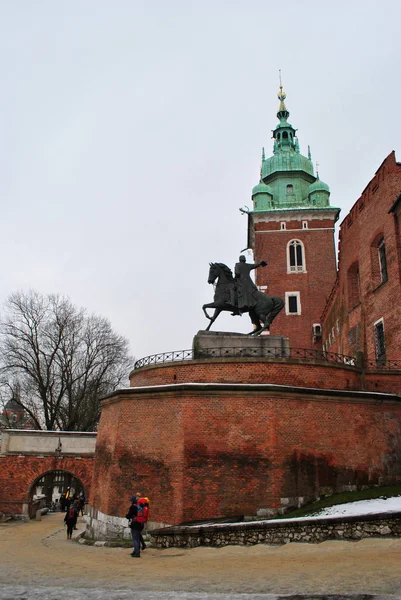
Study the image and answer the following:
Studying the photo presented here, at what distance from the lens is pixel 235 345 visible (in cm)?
1894

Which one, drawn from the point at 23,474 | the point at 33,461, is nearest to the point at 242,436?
the point at 33,461

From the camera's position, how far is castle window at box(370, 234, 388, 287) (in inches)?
1054

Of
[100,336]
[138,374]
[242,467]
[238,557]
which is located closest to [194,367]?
[138,374]

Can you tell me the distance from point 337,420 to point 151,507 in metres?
6.51

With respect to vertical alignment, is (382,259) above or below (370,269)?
above

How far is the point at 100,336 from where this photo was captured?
1551 inches

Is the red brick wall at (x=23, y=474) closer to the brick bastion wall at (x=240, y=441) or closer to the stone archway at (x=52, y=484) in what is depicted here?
the stone archway at (x=52, y=484)

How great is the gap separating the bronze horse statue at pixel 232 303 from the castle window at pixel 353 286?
11.9 metres

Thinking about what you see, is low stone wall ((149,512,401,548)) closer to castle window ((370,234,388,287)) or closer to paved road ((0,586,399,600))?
paved road ((0,586,399,600))

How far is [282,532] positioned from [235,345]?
815cm

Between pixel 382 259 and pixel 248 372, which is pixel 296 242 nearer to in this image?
pixel 382 259

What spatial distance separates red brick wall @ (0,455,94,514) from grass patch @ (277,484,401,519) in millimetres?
15458

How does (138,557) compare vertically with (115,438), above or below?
below

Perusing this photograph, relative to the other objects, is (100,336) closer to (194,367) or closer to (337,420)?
(194,367)
